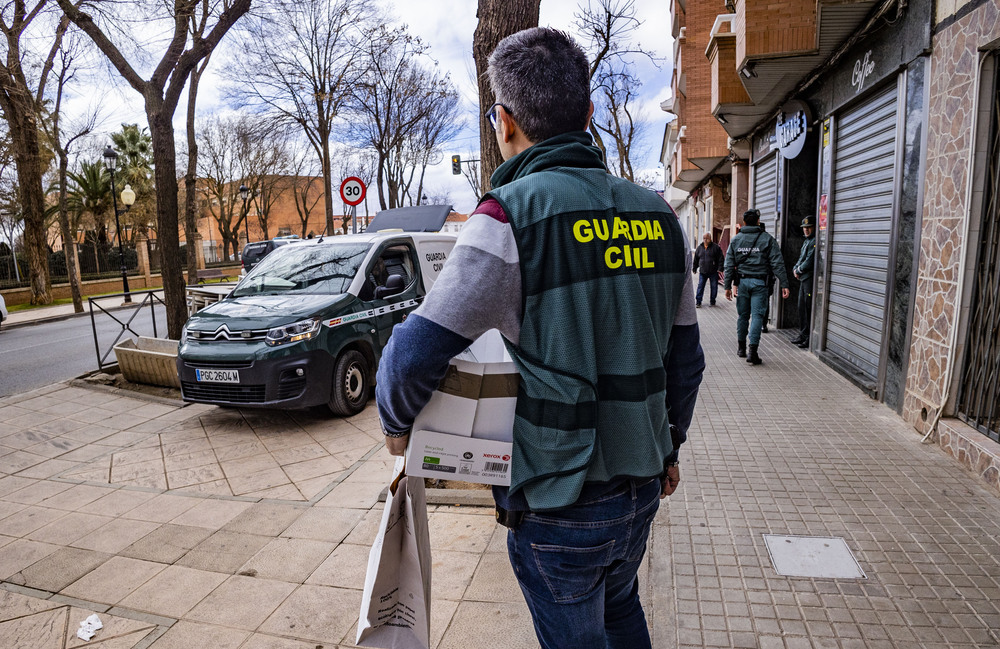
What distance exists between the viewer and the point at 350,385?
6.75m

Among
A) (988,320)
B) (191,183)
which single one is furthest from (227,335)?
(191,183)

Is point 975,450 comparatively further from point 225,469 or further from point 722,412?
point 225,469

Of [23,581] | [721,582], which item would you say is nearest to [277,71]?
[23,581]

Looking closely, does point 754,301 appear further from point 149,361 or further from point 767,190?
point 149,361

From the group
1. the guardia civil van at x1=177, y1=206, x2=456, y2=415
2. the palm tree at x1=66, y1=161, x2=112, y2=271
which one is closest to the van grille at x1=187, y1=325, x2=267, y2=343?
the guardia civil van at x1=177, y1=206, x2=456, y2=415

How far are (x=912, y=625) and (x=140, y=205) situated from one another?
4708 centimetres

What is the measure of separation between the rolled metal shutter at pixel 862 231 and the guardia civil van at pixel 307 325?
4868 millimetres

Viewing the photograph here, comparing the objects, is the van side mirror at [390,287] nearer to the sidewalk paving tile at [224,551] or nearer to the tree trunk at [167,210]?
Result: the sidewalk paving tile at [224,551]

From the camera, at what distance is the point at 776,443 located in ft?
16.6

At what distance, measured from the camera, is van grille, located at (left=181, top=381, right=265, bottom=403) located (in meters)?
6.12

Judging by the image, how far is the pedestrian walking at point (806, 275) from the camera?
8.89 metres

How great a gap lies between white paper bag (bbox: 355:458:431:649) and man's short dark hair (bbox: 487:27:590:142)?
97cm

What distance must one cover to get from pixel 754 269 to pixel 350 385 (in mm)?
5075

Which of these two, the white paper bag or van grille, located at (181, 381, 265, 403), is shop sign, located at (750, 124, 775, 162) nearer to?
van grille, located at (181, 381, 265, 403)
